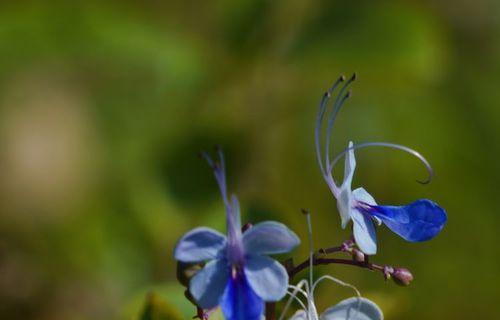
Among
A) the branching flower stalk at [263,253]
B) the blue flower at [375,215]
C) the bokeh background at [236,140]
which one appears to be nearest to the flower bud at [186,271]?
the branching flower stalk at [263,253]

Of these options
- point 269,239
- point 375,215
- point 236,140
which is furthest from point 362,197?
point 236,140

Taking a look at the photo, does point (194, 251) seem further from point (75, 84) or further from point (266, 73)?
point (75, 84)

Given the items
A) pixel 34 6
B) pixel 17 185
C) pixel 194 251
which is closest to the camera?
pixel 194 251

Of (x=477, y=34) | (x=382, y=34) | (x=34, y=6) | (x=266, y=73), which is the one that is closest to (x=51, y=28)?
(x=34, y=6)

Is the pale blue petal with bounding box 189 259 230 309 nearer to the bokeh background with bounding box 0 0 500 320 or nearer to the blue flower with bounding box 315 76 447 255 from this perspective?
the blue flower with bounding box 315 76 447 255

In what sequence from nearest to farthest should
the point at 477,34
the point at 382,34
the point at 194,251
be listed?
the point at 194,251, the point at 382,34, the point at 477,34

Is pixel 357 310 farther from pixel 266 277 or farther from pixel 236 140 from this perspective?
pixel 236 140
